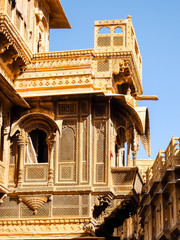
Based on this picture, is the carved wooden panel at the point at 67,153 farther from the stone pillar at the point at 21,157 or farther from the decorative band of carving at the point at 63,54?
the decorative band of carving at the point at 63,54

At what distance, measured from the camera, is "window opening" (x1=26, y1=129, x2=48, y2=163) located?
68.5 feet

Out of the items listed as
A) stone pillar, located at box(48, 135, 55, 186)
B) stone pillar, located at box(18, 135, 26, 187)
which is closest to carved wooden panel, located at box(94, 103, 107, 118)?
stone pillar, located at box(48, 135, 55, 186)

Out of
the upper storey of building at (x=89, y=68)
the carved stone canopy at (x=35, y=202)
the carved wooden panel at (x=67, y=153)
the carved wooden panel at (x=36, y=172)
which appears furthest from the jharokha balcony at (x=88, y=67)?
the carved stone canopy at (x=35, y=202)

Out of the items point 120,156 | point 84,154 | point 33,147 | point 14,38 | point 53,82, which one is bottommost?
point 84,154

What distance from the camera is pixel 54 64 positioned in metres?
21.5

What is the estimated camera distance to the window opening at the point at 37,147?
20891 mm

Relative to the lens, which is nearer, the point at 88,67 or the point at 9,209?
the point at 9,209

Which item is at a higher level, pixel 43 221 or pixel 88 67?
pixel 88 67

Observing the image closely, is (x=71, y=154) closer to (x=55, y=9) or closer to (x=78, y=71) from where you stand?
(x=78, y=71)

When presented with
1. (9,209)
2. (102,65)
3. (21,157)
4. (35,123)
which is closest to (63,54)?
(102,65)

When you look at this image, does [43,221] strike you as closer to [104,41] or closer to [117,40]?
[104,41]

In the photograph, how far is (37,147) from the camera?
21.2m

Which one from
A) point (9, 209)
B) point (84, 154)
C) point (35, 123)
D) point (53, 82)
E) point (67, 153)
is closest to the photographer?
point (9, 209)

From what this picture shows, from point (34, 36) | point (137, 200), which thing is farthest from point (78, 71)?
point (137, 200)
